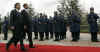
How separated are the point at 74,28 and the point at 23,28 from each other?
16.6ft

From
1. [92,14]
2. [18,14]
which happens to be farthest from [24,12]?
[92,14]

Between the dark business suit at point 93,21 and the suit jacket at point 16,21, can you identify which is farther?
the dark business suit at point 93,21

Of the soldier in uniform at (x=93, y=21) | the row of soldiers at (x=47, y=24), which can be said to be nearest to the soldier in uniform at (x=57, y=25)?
the row of soldiers at (x=47, y=24)

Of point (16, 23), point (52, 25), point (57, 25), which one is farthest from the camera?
point (52, 25)

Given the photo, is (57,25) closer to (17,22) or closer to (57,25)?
(57,25)

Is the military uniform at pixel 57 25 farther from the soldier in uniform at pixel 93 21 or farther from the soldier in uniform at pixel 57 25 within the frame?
the soldier in uniform at pixel 93 21

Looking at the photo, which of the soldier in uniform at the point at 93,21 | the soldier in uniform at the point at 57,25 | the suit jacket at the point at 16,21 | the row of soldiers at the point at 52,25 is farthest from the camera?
the row of soldiers at the point at 52,25

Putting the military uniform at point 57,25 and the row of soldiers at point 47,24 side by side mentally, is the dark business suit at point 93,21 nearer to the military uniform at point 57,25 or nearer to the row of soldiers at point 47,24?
Answer: the row of soldiers at point 47,24

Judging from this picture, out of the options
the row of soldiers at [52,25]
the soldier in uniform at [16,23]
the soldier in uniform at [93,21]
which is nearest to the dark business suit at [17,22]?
the soldier in uniform at [16,23]

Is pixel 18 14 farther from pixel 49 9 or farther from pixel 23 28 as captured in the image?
pixel 49 9

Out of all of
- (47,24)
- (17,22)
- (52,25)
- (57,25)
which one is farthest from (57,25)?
(17,22)

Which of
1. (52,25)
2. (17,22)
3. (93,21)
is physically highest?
(17,22)

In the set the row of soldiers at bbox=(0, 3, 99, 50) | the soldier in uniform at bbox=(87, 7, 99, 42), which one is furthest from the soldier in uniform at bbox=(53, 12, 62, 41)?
the soldier in uniform at bbox=(87, 7, 99, 42)

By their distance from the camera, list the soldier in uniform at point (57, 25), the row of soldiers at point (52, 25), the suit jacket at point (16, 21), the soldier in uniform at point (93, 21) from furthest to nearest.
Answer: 1. the row of soldiers at point (52, 25)
2. the soldier in uniform at point (57, 25)
3. the soldier in uniform at point (93, 21)
4. the suit jacket at point (16, 21)
